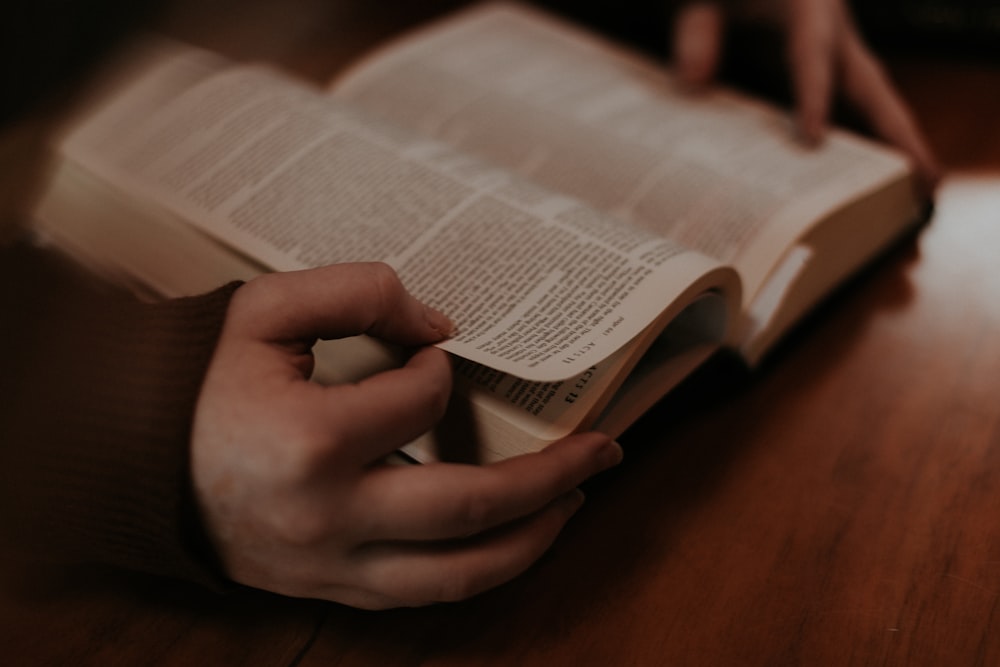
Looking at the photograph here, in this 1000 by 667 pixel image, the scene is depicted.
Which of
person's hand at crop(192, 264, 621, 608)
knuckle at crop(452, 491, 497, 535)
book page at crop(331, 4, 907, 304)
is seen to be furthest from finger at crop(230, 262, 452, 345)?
book page at crop(331, 4, 907, 304)

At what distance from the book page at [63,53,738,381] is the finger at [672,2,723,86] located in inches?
10.9

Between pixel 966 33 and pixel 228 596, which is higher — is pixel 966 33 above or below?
above

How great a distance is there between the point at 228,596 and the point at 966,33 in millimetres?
929

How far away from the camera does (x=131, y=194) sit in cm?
55

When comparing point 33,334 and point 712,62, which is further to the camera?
point 712,62

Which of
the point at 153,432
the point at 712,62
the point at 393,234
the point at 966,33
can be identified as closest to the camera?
the point at 153,432

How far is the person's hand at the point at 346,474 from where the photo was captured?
1.10 feet

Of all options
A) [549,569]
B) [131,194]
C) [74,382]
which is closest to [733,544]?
[549,569]

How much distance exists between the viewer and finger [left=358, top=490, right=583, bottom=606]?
354 millimetres

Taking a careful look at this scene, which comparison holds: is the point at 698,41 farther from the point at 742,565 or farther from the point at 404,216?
the point at 742,565

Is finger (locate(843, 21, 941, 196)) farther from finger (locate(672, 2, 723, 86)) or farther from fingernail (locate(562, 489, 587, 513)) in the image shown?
fingernail (locate(562, 489, 587, 513))

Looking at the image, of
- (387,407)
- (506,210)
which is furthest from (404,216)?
(387,407)

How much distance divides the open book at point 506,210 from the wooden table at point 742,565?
0.05 m

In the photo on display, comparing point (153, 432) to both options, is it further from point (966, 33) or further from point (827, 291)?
point (966, 33)
